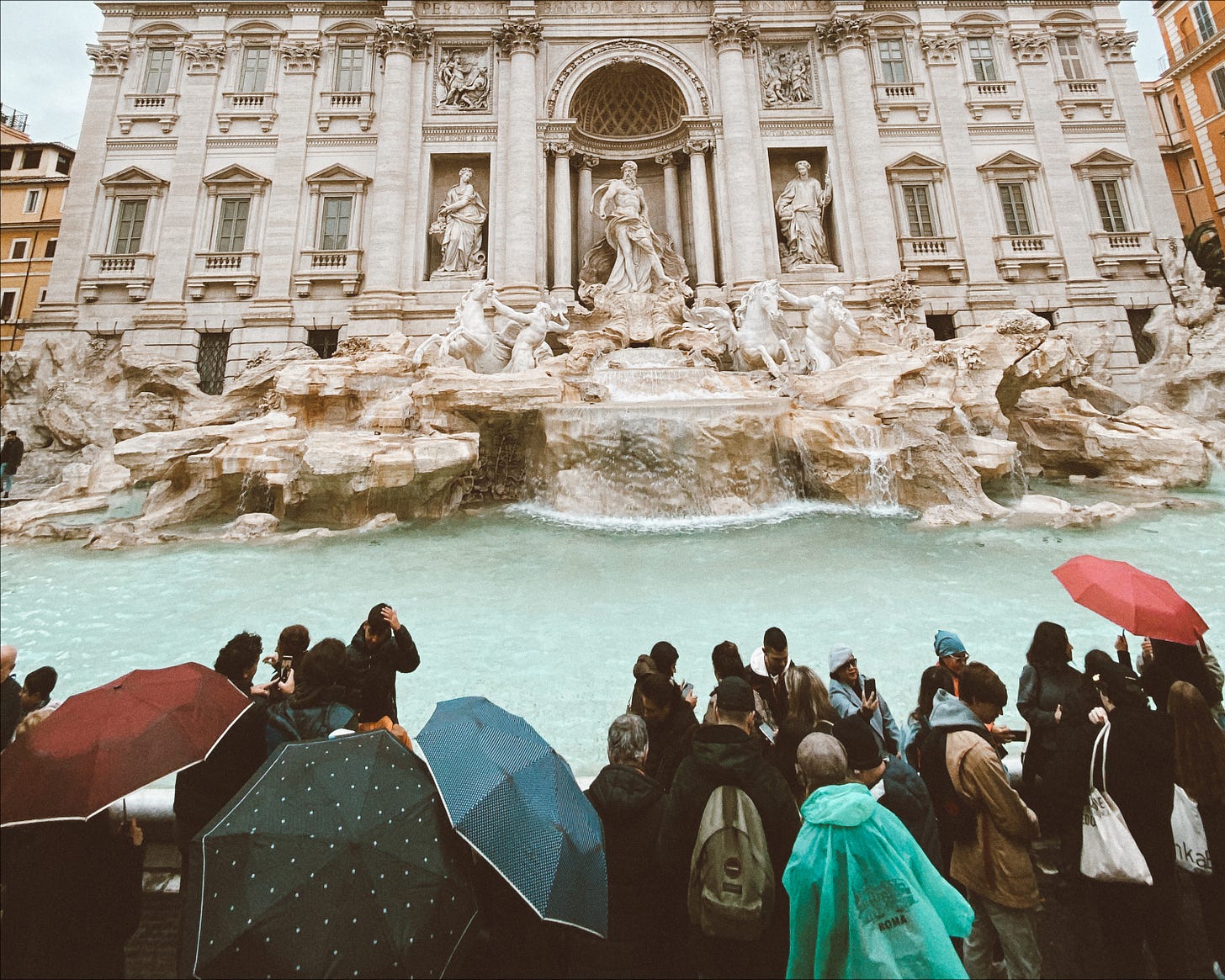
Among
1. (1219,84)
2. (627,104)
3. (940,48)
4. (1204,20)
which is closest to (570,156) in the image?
(627,104)

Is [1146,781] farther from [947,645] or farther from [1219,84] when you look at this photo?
[1219,84]

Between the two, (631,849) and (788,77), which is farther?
(788,77)

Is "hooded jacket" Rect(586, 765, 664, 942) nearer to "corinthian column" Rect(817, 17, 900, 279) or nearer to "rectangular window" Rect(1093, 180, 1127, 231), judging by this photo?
"corinthian column" Rect(817, 17, 900, 279)

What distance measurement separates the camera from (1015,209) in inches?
679

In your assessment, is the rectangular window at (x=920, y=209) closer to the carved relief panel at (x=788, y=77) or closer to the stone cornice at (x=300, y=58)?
the carved relief panel at (x=788, y=77)

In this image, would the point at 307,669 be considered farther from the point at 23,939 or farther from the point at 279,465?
the point at 279,465

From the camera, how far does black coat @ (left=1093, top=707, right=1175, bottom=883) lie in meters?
1.89

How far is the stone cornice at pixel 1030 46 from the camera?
17891 mm

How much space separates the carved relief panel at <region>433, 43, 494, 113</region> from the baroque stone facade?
3.2 inches

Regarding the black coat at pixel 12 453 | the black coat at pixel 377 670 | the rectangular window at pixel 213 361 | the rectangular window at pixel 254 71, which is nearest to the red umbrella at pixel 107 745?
the black coat at pixel 377 670

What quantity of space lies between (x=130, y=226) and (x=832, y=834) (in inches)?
872

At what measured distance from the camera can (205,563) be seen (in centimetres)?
684

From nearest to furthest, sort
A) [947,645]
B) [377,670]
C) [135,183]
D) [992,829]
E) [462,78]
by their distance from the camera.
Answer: [992,829]
[377,670]
[947,645]
[135,183]
[462,78]

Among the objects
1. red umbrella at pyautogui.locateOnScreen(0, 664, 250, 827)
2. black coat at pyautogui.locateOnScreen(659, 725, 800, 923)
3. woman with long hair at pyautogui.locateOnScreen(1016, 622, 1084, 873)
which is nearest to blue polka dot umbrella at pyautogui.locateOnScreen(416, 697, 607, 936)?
black coat at pyautogui.locateOnScreen(659, 725, 800, 923)
